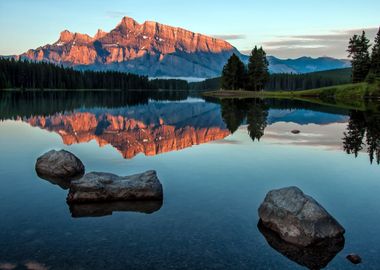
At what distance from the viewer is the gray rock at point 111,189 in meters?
18.2

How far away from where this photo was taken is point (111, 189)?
1844 cm

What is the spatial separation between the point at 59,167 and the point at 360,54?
133 m

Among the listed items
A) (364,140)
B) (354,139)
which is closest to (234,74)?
(354,139)

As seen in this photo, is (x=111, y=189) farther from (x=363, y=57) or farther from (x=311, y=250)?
(x=363, y=57)

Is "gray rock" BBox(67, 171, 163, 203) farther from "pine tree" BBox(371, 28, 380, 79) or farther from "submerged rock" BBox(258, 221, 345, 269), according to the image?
"pine tree" BBox(371, 28, 380, 79)

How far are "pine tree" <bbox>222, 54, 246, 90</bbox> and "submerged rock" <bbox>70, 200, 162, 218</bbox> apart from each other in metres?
142

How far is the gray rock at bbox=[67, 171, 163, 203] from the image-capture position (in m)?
18.2

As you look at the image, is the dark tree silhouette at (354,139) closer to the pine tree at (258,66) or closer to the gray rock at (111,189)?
the gray rock at (111,189)

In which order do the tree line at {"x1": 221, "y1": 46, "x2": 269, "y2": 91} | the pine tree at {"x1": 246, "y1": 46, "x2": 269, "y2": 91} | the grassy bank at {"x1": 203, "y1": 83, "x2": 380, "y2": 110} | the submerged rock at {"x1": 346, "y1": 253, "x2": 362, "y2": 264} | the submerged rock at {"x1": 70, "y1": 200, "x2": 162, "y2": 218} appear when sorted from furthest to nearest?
the tree line at {"x1": 221, "y1": 46, "x2": 269, "y2": 91} < the pine tree at {"x1": 246, "y1": 46, "x2": 269, "y2": 91} < the grassy bank at {"x1": 203, "y1": 83, "x2": 380, "y2": 110} < the submerged rock at {"x1": 70, "y1": 200, "x2": 162, "y2": 218} < the submerged rock at {"x1": 346, "y1": 253, "x2": 362, "y2": 264}

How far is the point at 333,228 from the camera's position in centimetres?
1432

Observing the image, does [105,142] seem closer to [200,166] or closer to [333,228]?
[200,166]

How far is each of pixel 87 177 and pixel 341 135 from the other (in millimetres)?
33462

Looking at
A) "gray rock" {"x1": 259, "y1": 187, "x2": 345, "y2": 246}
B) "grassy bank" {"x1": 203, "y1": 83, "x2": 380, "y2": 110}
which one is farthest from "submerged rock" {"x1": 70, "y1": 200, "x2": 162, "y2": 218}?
"grassy bank" {"x1": 203, "y1": 83, "x2": 380, "y2": 110}

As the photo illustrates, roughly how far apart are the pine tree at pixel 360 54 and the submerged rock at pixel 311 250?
133454 mm
